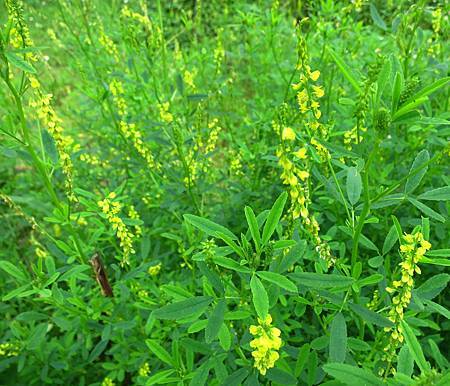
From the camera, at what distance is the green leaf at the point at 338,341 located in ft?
3.39

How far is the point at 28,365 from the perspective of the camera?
2.12 m

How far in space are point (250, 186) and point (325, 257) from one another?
3.49ft

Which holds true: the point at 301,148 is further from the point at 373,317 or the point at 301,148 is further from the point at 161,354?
the point at 161,354

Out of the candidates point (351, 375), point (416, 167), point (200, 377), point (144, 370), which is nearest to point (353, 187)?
point (416, 167)

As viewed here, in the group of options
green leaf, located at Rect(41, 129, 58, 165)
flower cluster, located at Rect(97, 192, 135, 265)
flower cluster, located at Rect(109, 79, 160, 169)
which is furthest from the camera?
flower cluster, located at Rect(109, 79, 160, 169)

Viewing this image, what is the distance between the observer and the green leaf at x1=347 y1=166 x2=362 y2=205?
1.27 metres

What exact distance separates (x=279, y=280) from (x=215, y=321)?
0.18m

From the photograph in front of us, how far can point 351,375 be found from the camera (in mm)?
925

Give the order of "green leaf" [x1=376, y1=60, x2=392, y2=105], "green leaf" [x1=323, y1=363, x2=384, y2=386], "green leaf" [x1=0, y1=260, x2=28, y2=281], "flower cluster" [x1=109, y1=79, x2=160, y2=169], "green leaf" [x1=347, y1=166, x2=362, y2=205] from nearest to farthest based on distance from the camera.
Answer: "green leaf" [x1=323, y1=363, x2=384, y2=386]
"green leaf" [x1=376, y1=60, x2=392, y2=105]
"green leaf" [x1=347, y1=166, x2=362, y2=205]
"green leaf" [x1=0, y1=260, x2=28, y2=281]
"flower cluster" [x1=109, y1=79, x2=160, y2=169]

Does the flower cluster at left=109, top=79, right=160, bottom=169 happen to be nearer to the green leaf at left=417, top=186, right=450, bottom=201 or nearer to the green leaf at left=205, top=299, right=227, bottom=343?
the green leaf at left=205, top=299, right=227, bottom=343

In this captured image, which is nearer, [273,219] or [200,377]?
[273,219]

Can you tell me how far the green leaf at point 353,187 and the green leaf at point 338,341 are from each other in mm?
329

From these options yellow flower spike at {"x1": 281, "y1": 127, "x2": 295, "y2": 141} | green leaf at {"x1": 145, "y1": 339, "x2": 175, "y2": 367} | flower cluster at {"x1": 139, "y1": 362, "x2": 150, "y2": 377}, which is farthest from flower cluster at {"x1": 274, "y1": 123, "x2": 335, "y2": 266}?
flower cluster at {"x1": 139, "y1": 362, "x2": 150, "y2": 377}

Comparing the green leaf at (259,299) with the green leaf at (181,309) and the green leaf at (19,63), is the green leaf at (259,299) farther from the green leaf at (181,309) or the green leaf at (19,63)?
the green leaf at (19,63)
